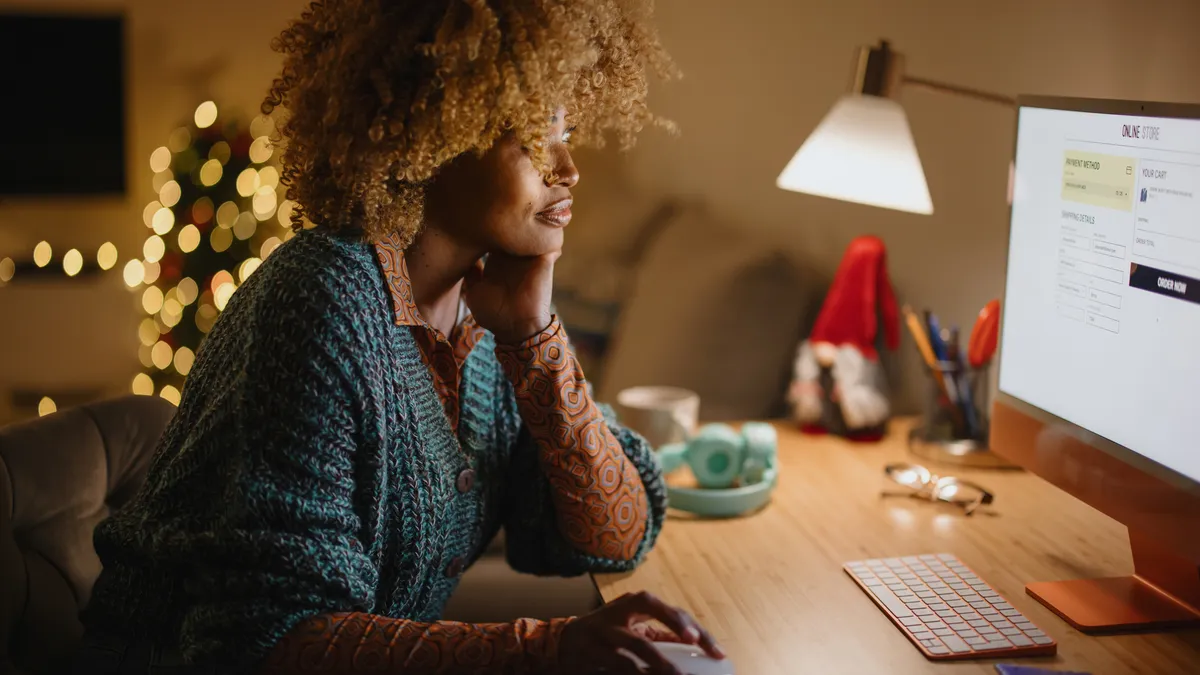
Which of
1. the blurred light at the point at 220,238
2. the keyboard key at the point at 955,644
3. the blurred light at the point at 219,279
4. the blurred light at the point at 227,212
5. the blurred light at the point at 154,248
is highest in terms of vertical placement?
the blurred light at the point at 227,212

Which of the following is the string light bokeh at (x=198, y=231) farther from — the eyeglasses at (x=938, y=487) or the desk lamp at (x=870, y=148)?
the eyeglasses at (x=938, y=487)

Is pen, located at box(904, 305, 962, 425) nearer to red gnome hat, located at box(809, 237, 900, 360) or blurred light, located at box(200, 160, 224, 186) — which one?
red gnome hat, located at box(809, 237, 900, 360)

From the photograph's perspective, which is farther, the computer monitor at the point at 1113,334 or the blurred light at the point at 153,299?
the blurred light at the point at 153,299

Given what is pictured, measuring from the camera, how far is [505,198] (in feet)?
3.84

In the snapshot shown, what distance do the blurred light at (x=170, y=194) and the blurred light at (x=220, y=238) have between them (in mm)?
118

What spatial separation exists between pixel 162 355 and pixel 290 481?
181 centimetres

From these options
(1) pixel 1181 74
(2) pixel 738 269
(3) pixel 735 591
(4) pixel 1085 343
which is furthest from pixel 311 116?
(1) pixel 1181 74

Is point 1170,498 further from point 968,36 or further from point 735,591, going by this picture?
point 968,36

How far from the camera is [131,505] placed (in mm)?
1103

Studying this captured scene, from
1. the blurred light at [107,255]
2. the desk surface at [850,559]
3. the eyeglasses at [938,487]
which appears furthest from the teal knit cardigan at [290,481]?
the blurred light at [107,255]

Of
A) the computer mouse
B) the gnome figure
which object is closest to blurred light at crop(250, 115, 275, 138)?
the gnome figure

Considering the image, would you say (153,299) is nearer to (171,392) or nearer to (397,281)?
(171,392)

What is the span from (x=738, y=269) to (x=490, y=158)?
0.95m

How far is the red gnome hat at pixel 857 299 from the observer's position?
1832 mm
